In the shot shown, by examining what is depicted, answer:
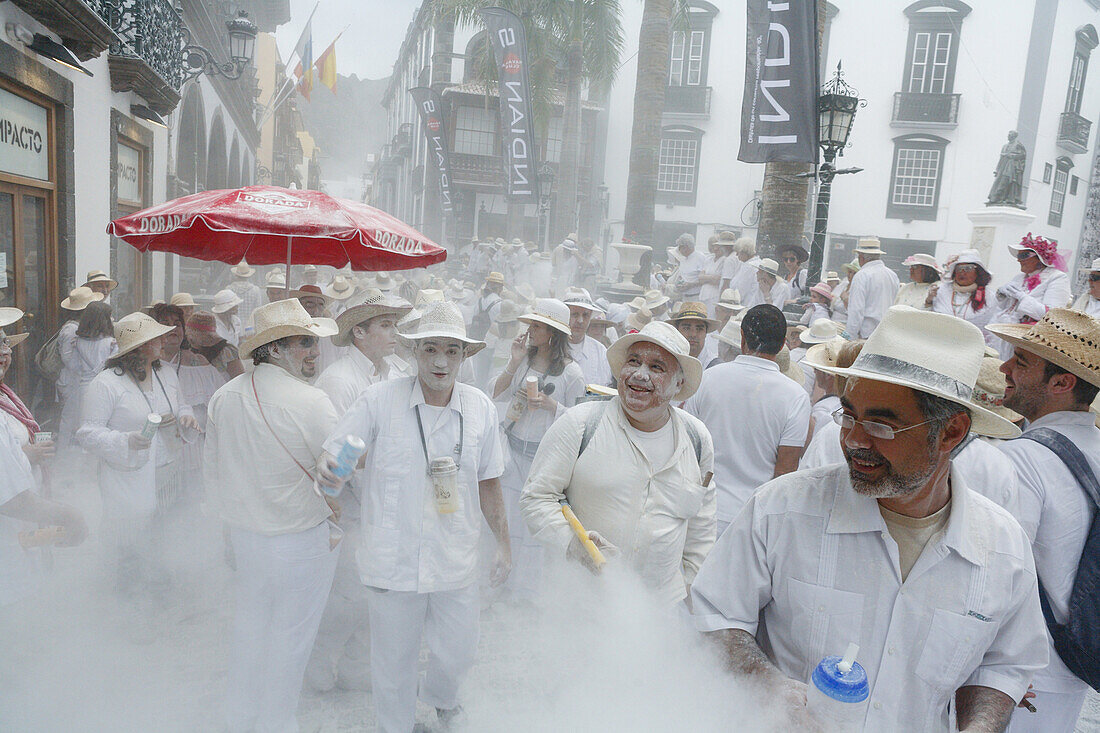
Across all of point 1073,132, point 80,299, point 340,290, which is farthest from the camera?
point 1073,132

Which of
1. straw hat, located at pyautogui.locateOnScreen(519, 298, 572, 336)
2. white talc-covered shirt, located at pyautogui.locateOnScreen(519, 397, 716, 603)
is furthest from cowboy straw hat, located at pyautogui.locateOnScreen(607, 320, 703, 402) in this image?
straw hat, located at pyautogui.locateOnScreen(519, 298, 572, 336)

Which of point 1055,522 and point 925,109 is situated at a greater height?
point 925,109

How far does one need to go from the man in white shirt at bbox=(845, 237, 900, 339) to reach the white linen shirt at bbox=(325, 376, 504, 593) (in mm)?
6300

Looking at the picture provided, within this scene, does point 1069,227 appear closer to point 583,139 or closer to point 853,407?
point 583,139

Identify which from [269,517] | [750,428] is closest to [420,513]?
[269,517]

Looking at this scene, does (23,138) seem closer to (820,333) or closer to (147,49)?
(147,49)

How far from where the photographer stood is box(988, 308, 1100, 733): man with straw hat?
96.6 inches

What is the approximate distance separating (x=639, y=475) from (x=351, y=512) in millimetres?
1992

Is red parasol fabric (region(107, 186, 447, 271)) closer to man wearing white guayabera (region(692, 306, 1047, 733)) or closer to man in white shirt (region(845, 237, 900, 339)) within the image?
man wearing white guayabera (region(692, 306, 1047, 733))

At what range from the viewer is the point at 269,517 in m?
3.37

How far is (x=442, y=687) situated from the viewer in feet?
11.6

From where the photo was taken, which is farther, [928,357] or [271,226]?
[271,226]

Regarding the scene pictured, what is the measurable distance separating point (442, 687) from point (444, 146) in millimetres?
21936

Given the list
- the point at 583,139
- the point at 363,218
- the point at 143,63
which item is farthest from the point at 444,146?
the point at 363,218
